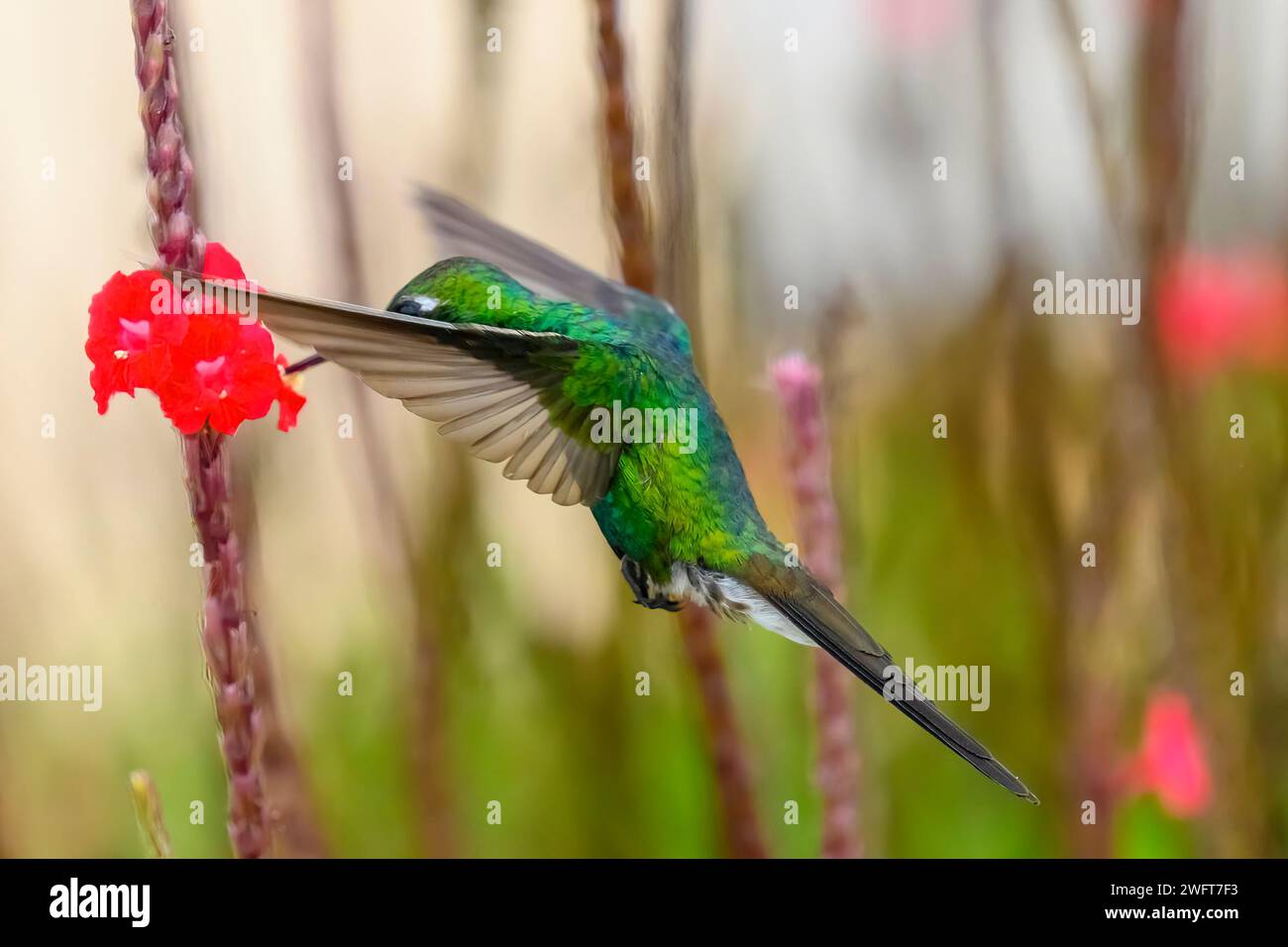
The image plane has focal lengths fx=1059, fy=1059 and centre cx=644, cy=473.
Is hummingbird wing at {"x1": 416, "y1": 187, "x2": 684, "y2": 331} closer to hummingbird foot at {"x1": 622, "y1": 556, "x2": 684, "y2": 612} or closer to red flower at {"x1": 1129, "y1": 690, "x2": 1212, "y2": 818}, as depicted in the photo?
hummingbird foot at {"x1": 622, "y1": 556, "x2": 684, "y2": 612}

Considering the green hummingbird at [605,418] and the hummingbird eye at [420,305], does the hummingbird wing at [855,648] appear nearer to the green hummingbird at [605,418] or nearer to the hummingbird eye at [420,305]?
the green hummingbird at [605,418]

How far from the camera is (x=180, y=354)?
1335mm

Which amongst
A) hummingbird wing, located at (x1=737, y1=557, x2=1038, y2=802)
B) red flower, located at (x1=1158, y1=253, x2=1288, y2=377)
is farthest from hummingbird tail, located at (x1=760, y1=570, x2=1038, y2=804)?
red flower, located at (x1=1158, y1=253, x2=1288, y2=377)

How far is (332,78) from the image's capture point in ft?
6.42

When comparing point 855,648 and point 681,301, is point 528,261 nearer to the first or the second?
point 681,301

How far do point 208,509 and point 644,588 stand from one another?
724mm

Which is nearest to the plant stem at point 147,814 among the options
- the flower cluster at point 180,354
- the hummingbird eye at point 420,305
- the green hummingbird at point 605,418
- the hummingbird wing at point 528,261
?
the flower cluster at point 180,354

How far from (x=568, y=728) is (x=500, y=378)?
44.6 inches

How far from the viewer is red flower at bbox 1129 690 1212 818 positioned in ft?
7.45

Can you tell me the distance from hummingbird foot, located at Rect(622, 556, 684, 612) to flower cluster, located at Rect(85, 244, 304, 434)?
2.10ft

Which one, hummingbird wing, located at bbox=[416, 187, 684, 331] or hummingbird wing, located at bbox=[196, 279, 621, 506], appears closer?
hummingbird wing, located at bbox=[196, 279, 621, 506]

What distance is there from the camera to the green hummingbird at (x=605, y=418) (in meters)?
1.40

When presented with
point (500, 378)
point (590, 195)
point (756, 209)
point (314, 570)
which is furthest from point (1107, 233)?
point (314, 570)

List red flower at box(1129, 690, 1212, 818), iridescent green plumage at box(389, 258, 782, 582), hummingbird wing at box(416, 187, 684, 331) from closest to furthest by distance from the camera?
iridescent green plumage at box(389, 258, 782, 582)
hummingbird wing at box(416, 187, 684, 331)
red flower at box(1129, 690, 1212, 818)
